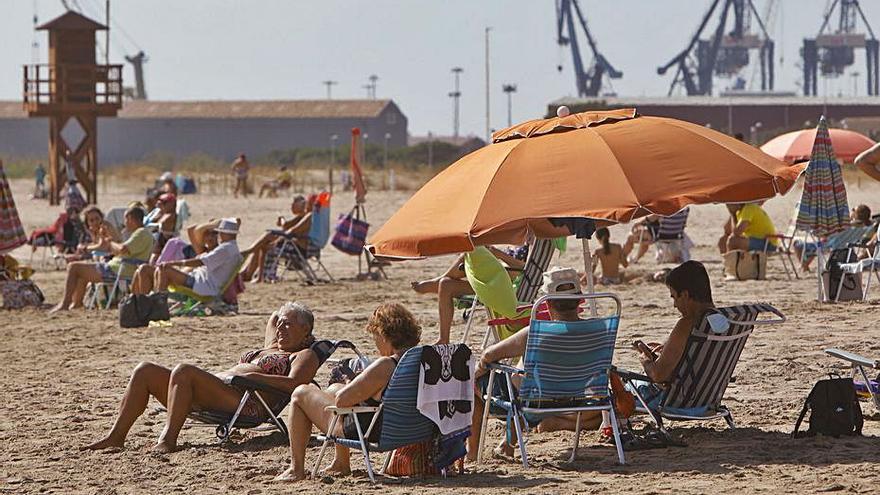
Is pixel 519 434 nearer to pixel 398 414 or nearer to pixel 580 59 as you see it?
pixel 398 414

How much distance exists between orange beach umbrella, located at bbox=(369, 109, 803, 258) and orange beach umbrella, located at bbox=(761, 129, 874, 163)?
10378 mm

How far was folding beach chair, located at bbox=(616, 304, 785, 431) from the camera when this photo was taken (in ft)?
20.8

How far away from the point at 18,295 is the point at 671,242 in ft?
20.6

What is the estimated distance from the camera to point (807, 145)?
17.0m

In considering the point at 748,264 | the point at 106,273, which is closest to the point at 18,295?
the point at 106,273

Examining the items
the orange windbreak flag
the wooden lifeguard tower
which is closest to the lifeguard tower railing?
the wooden lifeguard tower

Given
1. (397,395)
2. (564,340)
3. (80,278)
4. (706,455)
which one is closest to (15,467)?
(397,395)

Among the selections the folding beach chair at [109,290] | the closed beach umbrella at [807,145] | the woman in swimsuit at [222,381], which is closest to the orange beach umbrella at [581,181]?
the woman in swimsuit at [222,381]

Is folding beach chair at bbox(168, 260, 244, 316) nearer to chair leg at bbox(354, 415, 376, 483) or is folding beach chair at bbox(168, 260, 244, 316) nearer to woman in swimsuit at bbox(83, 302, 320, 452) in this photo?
woman in swimsuit at bbox(83, 302, 320, 452)

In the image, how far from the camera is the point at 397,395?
5.96 meters

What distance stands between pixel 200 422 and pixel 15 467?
2.74 ft

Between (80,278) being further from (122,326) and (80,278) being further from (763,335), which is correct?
(763,335)

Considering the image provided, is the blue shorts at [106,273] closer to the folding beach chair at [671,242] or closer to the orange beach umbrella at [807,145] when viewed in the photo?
the folding beach chair at [671,242]

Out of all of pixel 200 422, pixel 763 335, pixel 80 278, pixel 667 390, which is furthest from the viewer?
pixel 80 278
